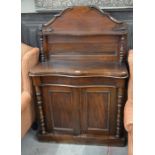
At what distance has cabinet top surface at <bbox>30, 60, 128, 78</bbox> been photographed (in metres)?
1.88

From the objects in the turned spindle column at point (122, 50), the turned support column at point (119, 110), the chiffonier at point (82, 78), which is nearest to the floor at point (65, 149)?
the chiffonier at point (82, 78)

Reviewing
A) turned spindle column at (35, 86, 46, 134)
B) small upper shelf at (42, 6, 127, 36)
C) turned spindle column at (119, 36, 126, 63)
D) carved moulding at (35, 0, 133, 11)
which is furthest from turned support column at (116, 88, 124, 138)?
carved moulding at (35, 0, 133, 11)

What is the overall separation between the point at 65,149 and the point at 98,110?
441 mm

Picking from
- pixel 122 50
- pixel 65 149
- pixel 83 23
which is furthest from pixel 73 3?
pixel 65 149

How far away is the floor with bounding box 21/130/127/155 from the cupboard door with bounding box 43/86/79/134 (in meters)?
0.13

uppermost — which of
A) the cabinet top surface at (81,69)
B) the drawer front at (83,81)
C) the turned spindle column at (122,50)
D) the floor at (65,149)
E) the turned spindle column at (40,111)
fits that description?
the turned spindle column at (122,50)

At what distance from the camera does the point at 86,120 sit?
6.77ft

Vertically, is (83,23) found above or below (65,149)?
above

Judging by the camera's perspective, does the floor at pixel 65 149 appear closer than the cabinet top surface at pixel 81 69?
No

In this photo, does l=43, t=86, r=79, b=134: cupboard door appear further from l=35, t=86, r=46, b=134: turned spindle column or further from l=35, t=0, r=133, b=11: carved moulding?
l=35, t=0, r=133, b=11: carved moulding

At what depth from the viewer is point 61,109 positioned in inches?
81.4

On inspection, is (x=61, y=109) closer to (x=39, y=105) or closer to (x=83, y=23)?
(x=39, y=105)

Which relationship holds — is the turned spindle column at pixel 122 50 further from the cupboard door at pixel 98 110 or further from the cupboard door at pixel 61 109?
the cupboard door at pixel 61 109

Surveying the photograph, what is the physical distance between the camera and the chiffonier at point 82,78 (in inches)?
76.5
